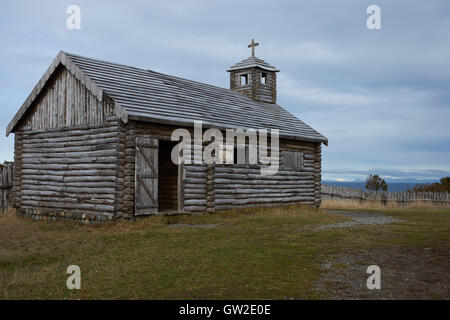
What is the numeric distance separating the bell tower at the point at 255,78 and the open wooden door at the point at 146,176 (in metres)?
11.6

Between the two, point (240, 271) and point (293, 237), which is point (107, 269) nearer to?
point (240, 271)

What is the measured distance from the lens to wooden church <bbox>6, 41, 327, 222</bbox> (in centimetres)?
1421

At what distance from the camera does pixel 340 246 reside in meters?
9.86

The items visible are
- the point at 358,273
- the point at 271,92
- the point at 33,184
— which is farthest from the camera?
the point at 271,92

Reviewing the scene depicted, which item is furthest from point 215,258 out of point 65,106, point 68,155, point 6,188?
point 6,188

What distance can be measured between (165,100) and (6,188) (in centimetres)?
825

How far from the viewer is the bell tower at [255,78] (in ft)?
82.1

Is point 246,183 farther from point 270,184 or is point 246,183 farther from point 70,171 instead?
point 70,171

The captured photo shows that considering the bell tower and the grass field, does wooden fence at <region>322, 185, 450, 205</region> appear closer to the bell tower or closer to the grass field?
the bell tower

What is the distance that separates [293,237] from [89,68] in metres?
9.68

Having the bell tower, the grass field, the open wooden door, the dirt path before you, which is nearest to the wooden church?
the open wooden door

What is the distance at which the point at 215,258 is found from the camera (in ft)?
28.8
